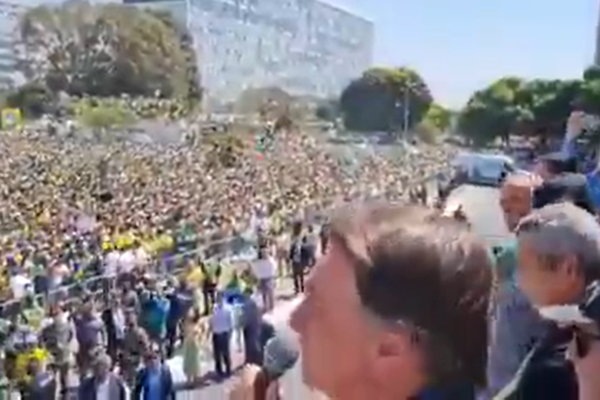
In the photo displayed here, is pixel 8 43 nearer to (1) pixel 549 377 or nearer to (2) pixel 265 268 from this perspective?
(2) pixel 265 268

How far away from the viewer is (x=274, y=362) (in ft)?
3.02

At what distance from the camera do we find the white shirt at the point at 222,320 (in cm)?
370

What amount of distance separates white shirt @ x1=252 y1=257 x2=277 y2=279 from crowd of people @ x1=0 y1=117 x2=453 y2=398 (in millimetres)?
20

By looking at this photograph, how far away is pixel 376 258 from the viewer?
57 centimetres

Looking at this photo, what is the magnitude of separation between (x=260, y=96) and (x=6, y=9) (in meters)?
9.34

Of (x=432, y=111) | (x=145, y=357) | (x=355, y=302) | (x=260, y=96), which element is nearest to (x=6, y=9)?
(x=260, y=96)

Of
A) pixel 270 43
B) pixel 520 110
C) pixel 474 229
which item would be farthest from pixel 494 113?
pixel 270 43

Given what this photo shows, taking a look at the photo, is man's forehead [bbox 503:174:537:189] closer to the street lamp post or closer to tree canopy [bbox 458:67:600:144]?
tree canopy [bbox 458:67:600:144]

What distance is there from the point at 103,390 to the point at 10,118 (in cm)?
1465

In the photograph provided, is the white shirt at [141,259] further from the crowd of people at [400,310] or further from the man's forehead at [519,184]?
the crowd of people at [400,310]

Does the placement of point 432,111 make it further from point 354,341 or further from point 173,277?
point 354,341

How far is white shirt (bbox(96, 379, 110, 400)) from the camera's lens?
318cm

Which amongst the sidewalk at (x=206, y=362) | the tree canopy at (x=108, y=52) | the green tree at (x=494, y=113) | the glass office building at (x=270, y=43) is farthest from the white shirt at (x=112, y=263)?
the tree canopy at (x=108, y=52)

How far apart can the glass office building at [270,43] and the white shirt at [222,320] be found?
10106mm
